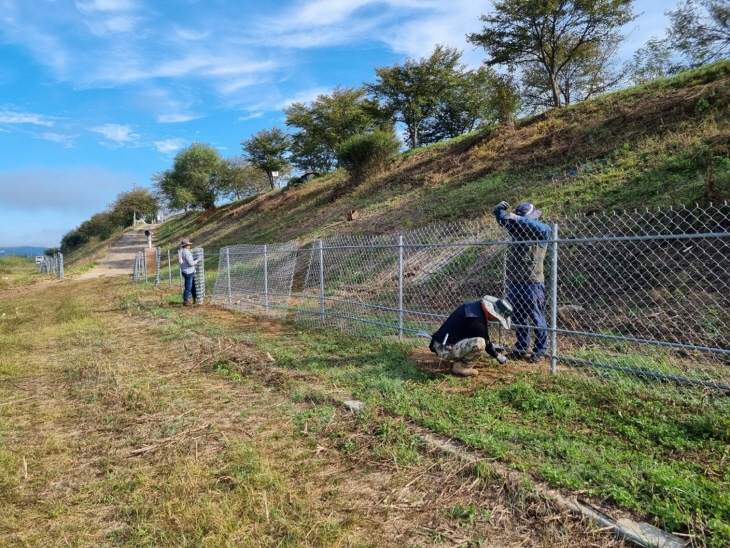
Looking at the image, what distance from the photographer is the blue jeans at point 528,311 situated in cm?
466

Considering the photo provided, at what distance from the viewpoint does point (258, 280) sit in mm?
9430

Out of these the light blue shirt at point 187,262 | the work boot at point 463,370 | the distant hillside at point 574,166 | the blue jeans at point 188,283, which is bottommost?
the work boot at point 463,370

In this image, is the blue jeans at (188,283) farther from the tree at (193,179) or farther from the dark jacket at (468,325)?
the tree at (193,179)

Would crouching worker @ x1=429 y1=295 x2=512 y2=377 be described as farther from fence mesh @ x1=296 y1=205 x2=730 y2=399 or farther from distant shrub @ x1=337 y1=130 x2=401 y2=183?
distant shrub @ x1=337 y1=130 x2=401 y2=183

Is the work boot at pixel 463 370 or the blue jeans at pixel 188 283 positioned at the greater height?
the blue jeans at pixel 188 283

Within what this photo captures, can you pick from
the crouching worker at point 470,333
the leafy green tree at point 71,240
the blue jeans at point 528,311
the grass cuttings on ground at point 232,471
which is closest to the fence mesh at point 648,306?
the blue jeans at point 528,311

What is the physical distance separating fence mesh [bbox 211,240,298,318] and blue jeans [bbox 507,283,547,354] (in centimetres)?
420

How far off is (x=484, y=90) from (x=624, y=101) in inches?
786

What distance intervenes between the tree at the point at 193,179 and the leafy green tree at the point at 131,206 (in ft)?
47.1

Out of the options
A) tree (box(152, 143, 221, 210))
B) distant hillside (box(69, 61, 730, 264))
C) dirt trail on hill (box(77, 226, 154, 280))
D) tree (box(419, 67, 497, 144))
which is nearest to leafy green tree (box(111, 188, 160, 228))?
dirt trail on hill (box(77, 226, 154, 280))

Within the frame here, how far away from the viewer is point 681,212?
6.36 metres

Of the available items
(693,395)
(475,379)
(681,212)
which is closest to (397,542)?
(475,379)

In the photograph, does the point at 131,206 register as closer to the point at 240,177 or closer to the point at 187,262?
the point at 240,177

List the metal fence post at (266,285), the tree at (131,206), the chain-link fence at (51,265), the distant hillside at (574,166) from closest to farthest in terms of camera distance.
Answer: the distant hillside at (574,166) → the metal fence post at (266,285) → the chain-link fence at (51,265) → the tree at (131,206)
